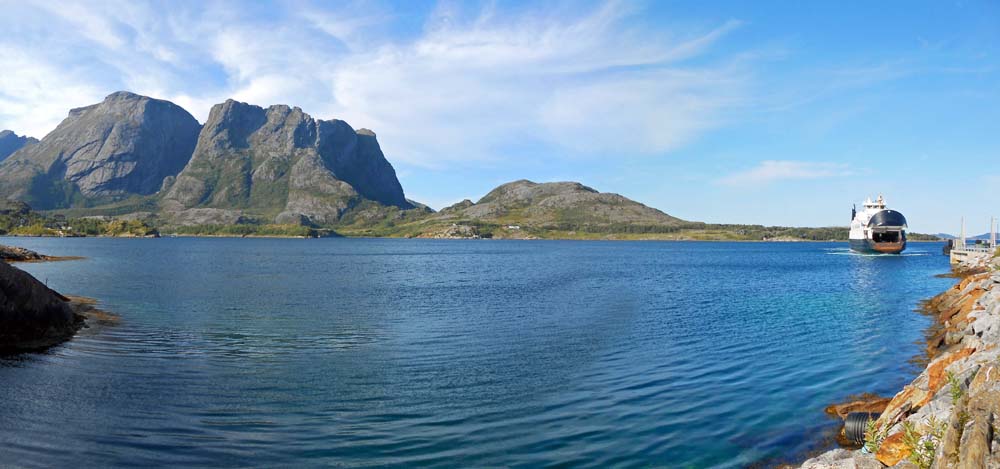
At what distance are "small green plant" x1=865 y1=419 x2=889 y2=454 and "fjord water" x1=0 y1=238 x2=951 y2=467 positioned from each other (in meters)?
2.53

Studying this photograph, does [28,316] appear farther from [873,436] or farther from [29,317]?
[873,436]

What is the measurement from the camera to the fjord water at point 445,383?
18891mm

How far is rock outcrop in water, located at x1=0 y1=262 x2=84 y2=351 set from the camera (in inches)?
1334

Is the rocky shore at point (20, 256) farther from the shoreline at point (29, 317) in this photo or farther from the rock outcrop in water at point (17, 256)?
the shoreline at point (29, 317)

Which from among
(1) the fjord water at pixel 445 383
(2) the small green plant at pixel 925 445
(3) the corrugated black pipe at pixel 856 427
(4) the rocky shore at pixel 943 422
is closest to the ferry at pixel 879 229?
(1) the fjord water at pixel 445 383

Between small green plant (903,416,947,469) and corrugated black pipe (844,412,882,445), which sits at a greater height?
small green plant (903,416,947,469)

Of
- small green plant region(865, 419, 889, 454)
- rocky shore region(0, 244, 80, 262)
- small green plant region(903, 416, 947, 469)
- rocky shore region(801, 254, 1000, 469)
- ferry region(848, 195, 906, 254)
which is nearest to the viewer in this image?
rocky shore region(801, 254, 1000, 469)

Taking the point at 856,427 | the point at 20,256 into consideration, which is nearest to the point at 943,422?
the point at 856,427

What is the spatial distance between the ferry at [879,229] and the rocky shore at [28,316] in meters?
176

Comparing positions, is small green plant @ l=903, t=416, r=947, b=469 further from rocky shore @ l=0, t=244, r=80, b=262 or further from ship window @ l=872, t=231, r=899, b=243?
ship window @ l=872, t=231, r=899, b=243

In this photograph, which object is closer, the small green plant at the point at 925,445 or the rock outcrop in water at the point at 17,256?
the small green plant at the point at 925,445

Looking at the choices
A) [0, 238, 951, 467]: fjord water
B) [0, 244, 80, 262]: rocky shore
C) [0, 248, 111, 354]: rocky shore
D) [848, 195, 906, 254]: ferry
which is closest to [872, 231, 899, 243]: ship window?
[848, 195, 906, 254]: ferry

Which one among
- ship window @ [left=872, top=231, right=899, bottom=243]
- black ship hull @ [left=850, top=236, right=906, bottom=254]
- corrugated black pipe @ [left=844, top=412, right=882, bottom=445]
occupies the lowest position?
corrugated black pipe @ [left=844, top=412, right=882, bottom=445]

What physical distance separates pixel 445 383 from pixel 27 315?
27.2m
